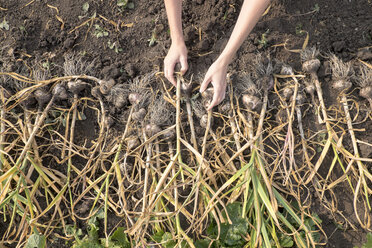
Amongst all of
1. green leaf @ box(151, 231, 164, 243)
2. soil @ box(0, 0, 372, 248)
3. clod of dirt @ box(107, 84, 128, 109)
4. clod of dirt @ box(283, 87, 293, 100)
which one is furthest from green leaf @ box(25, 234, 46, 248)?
clod of dirt @ box(283, 87, 293, 100)

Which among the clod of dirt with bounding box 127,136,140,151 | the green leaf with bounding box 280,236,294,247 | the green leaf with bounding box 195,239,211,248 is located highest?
the clod of dirt with bounding box 127,136,140,151

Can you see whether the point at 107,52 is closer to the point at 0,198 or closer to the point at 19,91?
the point at 19,91

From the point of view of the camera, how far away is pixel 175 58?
5.39 feet

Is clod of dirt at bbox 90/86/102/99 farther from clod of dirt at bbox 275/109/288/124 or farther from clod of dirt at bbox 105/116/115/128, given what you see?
clod of dirt at bbox 275/109/288/124

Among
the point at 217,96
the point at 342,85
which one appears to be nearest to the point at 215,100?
the point at 217,96

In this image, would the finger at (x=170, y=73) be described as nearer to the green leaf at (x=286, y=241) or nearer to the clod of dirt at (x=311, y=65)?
the clod of dirt at (x=311, y=65)

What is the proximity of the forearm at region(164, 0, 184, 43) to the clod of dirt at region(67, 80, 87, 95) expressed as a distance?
21.1 inches

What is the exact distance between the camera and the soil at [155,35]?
176 cm

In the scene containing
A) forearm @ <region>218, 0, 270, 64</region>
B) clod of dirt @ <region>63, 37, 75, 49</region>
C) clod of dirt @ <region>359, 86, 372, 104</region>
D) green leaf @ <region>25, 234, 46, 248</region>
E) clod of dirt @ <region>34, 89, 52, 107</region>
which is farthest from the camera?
clod of dirt @ <region>63, 37, 75, 49</region>

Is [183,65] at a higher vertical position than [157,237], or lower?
higher

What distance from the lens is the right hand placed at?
1.64 m

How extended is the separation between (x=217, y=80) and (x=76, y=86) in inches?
29.0

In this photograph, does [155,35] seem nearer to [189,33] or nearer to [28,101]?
[189,33]

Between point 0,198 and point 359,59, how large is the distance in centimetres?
186
